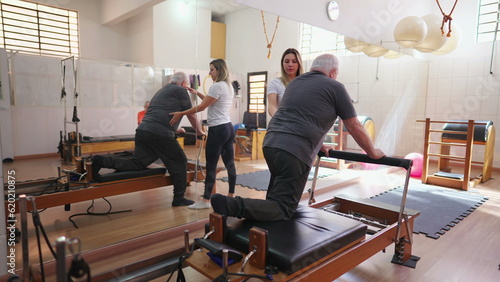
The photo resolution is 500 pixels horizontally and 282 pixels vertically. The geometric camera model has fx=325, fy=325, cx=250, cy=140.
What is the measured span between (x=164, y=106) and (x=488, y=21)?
6215 mm

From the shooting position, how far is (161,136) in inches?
117

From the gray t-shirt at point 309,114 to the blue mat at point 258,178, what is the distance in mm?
2332

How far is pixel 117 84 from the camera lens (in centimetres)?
249

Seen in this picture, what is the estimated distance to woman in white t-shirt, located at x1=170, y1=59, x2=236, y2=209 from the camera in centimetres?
298

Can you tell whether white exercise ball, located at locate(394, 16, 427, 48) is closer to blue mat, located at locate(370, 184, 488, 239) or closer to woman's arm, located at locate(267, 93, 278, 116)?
blue mat, located at locate(370, 184, 488, 239)

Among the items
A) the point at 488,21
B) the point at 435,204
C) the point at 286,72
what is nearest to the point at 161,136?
the point at 286,72

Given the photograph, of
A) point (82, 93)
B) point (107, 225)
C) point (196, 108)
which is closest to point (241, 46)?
point (196, 108)

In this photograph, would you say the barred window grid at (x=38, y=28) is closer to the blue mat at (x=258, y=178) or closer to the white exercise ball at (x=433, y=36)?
the blue mat at (x=258, y=178)

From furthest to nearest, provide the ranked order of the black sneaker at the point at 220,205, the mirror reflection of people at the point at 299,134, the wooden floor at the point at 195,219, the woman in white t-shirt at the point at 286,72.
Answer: the woman in white t-shirt at the point at 286,72, the wooden floor at the point at 195,219, the mirror reflection of people at the point at 299,134, the black sneaker at the point at 220,205

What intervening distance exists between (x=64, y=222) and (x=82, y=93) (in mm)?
1127

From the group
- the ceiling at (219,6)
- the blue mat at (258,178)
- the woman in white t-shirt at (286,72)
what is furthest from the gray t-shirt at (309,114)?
the blue mat at (258,178)

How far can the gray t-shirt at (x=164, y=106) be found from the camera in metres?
2.83

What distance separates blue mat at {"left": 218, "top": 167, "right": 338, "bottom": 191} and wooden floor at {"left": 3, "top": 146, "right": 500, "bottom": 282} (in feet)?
0.82

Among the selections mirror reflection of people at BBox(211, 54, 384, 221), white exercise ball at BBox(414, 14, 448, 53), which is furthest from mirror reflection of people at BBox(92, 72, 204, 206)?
white exercise ball at BBox(414, 14, 448, 53)
